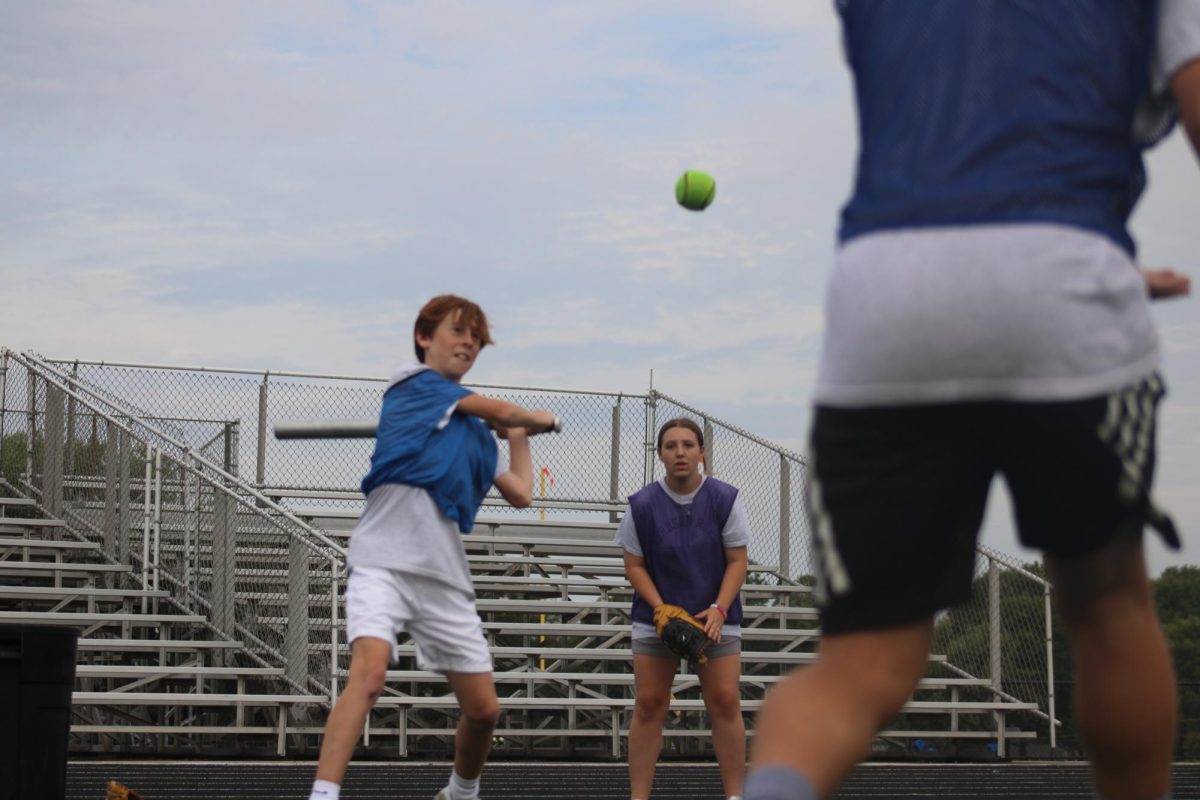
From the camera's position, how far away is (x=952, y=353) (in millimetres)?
→ 2256

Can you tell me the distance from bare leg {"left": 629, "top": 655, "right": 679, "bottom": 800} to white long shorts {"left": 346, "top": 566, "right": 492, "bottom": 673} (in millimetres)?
1938

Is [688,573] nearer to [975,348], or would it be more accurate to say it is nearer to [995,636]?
[975,348]

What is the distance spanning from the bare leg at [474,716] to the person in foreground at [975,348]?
11.7 feet

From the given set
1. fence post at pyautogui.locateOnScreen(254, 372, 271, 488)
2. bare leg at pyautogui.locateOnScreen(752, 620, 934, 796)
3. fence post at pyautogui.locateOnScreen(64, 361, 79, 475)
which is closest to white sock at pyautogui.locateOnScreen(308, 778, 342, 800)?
bare leg at pyautogui.locateOnScreen(752, 620, 934, 796)

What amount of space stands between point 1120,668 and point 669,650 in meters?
5.55

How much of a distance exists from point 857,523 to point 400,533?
12.1 feet

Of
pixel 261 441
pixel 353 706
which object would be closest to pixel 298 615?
pixel 261 441

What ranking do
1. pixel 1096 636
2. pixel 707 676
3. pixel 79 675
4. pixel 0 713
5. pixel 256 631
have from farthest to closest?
pixel 256 631 → pixel 79 675 → pixel 707 676 → pixel 0 713 → pixel 1096 636

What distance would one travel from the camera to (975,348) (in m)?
2.25

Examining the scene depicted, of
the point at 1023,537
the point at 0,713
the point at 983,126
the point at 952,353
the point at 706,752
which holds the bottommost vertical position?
the point at 706,752

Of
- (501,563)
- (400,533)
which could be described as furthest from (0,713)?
(501,563)

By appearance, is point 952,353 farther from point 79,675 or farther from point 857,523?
point 79,675

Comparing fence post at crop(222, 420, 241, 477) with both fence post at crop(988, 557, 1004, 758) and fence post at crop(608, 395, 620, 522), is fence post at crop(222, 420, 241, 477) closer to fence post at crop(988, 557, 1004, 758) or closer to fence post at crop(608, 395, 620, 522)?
fence post at crop(608, 395, 620, 522)

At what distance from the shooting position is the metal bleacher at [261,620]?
13219 mm
